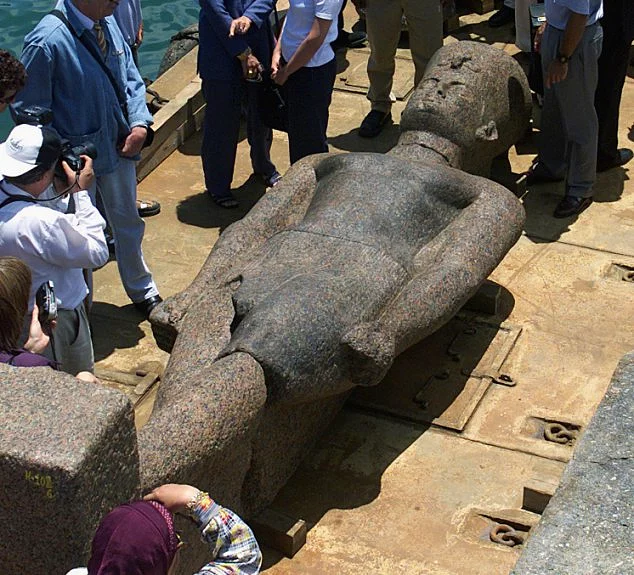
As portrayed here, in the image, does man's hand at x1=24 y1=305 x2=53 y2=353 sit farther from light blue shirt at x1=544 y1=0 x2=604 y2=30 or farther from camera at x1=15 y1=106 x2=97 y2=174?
light blue shirt at x1=544 y1=0 x2=604 y2=30

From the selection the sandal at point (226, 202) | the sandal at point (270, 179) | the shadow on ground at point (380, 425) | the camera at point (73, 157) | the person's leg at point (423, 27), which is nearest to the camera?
the camera at point (73, 157)

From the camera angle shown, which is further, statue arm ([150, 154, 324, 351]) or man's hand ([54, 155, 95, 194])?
statue arm ([150, 154, 324, 351])

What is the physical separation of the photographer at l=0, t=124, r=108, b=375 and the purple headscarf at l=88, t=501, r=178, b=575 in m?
1.92

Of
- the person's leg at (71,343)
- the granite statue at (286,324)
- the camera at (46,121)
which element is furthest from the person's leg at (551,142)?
the person's leg at (71,343)

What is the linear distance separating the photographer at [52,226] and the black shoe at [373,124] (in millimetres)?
3686

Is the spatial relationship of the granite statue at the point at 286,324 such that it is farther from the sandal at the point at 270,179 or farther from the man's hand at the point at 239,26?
the sandal at the point at 270,179

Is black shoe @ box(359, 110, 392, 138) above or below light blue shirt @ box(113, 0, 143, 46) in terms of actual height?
below

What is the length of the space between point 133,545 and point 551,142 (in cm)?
543

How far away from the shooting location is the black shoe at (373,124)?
8.84m

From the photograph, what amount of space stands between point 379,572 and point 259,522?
0.55m

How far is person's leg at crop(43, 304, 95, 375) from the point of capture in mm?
5302

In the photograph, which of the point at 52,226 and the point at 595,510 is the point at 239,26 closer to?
the point at 52,226

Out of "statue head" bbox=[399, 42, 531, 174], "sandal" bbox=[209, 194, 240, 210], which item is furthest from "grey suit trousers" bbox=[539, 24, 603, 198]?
"sandal" bbox=[209, 194, 240, 210]

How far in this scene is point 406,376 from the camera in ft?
20.7
